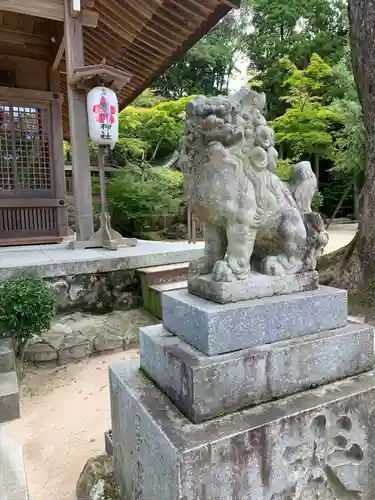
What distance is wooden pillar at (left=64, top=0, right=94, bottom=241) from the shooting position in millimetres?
4590

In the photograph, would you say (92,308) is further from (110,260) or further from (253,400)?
(253,400)

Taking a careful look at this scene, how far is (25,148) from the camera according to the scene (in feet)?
21.0

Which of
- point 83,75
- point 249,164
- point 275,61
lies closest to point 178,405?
point 249,164

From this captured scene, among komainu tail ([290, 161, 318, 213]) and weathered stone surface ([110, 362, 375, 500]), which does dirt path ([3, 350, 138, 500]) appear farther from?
komainu tail ([290, 161, 318, 213])

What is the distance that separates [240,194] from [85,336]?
266 centimetres

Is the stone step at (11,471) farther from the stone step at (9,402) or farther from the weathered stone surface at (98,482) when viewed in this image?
the weathered stone surface at (98,482)

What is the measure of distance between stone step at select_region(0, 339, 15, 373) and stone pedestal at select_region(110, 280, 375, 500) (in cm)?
160

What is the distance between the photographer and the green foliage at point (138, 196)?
1066 cm

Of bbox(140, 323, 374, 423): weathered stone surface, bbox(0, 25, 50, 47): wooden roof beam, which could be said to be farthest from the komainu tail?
bbox(0, 25, 50, 47): wooden roof beam

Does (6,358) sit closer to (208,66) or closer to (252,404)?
(252,404)

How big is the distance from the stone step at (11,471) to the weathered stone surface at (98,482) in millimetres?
289

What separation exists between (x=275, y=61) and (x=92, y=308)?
17.5m

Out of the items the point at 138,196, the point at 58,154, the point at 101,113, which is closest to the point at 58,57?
the point at 58,154

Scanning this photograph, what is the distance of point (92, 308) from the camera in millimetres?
3961
